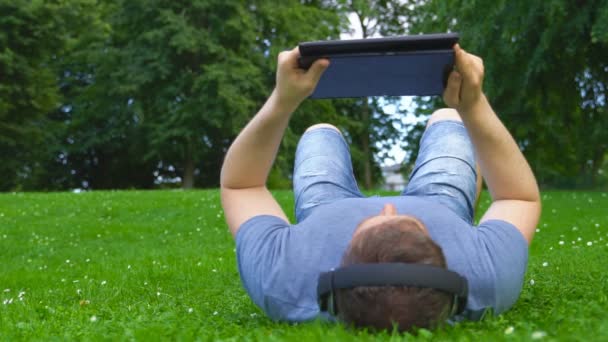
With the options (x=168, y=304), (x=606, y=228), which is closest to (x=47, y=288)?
(x=168, y=304)

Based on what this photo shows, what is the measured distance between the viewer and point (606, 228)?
9141 mm

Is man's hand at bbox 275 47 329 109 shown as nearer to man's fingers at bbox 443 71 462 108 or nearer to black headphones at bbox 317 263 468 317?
man's fingers at bbox 443 71 462 108

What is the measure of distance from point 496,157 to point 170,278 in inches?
148

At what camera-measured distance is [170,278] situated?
5879 millimetres

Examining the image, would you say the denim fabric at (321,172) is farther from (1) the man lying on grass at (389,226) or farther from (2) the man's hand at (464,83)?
(2) the man's hand at (464,83)

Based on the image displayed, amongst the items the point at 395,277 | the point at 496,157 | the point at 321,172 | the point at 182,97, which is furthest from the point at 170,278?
the point at 182,97

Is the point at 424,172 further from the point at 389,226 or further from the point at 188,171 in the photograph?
the point at 188,171

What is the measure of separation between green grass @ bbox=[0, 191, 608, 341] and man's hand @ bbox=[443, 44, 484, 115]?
2.91ft

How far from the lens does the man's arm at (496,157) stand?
8.87 feet

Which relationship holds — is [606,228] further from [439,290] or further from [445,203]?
[439,290]

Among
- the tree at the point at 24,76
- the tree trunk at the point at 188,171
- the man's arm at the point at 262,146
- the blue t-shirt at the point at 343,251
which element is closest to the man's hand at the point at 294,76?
the man's arm at the point at 262,146

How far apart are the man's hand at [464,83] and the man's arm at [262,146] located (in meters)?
0.51

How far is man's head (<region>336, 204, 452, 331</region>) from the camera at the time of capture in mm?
2256

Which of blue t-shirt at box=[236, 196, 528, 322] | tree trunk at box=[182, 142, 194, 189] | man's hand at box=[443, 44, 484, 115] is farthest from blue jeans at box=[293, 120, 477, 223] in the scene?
tree trunk at box=[182, 142, 194, 189]
